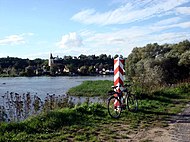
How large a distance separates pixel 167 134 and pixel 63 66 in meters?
131

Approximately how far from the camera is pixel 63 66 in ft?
448

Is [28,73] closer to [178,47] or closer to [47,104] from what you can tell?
[178,47]

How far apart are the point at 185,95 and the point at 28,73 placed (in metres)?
113

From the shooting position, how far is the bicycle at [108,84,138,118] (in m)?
9.51

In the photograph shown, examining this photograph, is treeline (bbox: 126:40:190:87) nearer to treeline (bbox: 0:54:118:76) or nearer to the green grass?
the green grass

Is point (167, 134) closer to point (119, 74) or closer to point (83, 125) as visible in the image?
point (83, 125)

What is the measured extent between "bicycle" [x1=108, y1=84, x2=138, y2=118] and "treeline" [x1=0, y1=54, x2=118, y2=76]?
104 m

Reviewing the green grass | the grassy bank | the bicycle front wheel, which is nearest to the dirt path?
the grassy bank

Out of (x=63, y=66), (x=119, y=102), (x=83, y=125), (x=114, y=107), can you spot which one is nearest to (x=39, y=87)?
(x=114, y=107)

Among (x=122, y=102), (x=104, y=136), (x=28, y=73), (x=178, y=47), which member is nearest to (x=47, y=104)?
(x=122, y=102)

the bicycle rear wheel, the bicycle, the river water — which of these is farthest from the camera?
the river water

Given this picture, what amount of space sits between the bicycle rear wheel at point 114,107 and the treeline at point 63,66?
104765 millimetres

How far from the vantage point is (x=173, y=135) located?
697 cm

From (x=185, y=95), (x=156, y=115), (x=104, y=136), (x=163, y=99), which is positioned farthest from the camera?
(x=185, y=95)
